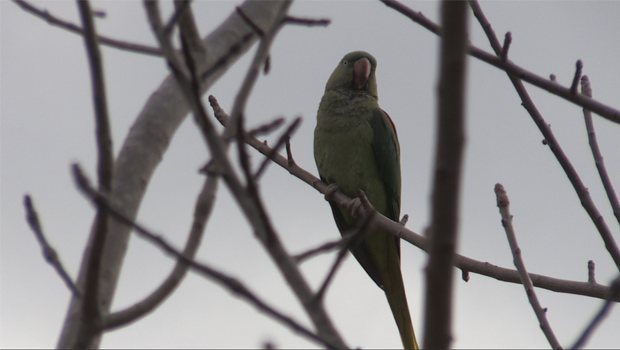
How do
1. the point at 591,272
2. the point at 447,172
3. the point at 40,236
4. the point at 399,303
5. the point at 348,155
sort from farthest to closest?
1. the point at 348,155
2. the point at 399,303
3. the point at 591,272
4. the point at 40,236
5. the point at 447,172

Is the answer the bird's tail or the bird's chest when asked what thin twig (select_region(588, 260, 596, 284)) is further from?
the bird's chest

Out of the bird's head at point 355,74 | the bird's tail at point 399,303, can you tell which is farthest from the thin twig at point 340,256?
the bird's head at point 355,74

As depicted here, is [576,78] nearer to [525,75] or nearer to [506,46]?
[525,75]

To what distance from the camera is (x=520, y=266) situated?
2.56 meters

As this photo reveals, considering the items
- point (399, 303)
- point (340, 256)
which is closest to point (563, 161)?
point (340, 256)

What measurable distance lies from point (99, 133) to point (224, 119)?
2923mm

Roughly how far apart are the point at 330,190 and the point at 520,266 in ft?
9.26

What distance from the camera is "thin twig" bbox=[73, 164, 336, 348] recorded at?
1316mm

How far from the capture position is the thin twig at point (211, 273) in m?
1.32

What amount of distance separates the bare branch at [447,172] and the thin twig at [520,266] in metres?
1.17

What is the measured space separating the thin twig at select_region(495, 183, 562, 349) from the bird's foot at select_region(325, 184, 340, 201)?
2.51 m

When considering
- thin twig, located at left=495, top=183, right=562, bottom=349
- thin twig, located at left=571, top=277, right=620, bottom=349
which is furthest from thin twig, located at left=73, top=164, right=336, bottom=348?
thin twig, located at left=495, top=183, right=562, bottom=349

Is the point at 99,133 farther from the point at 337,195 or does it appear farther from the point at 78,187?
the point at 337,195

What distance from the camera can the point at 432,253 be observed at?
3.76 feet
